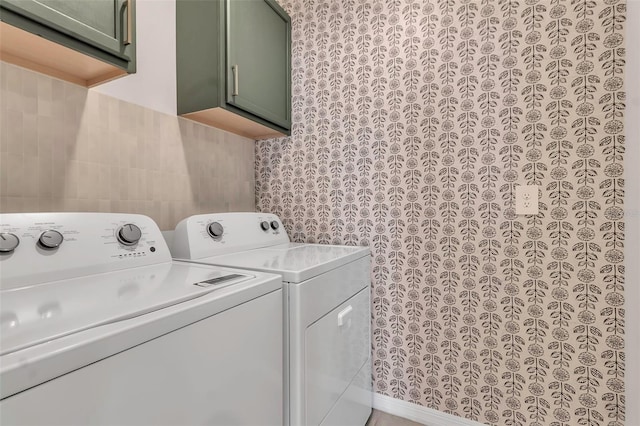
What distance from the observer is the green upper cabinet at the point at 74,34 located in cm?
79

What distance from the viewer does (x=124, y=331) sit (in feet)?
1.65

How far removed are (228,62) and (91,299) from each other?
44.5 inches

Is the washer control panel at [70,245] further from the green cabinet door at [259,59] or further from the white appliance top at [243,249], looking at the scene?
the green cabinet door at [259,59]

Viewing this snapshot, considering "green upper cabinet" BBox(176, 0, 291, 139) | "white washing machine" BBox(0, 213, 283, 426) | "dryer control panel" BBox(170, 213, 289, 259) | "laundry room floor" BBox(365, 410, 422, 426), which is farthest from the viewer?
"laundry room floor" BBox(365, 410, 422, 426)

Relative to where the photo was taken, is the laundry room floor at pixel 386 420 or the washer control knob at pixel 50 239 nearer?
the washer control knob at pixel 50 239

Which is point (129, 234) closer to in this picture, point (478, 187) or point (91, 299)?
point (91, 299)

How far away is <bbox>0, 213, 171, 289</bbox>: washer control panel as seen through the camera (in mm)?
754

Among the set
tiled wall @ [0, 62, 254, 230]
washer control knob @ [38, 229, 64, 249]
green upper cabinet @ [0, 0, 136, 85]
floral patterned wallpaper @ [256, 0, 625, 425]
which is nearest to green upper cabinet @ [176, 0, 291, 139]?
tiled wall @ [0, 62, 254, 230]

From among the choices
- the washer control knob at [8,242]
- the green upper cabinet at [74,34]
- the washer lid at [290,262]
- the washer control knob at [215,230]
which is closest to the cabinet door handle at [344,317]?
the washer lid at [290,262]

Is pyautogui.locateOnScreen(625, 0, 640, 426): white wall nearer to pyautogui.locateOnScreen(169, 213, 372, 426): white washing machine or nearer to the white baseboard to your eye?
the white baseboard

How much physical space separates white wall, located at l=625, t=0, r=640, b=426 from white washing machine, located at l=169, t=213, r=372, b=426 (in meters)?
0.91

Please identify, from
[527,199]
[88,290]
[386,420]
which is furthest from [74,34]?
[386,420]

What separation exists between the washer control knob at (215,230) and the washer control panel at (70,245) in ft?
0.74

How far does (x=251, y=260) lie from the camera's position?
1.15 m
